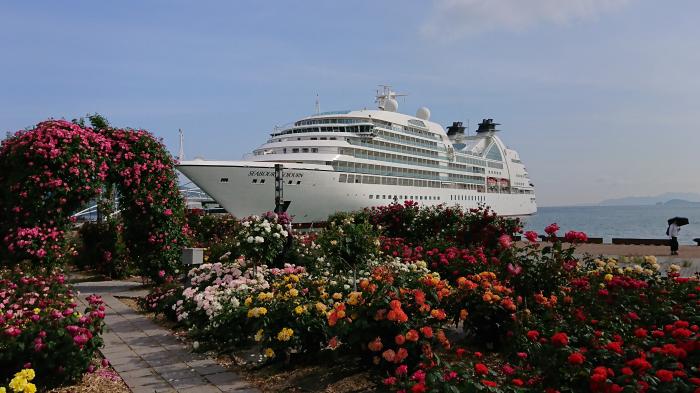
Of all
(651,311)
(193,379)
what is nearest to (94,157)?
(193,379)

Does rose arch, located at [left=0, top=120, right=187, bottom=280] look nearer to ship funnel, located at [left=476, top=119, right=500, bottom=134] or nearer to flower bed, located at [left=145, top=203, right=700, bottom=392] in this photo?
flower bed, located at [left=145, top=203, right=700, bottom=392]

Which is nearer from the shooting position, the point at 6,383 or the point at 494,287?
the point at 6,383

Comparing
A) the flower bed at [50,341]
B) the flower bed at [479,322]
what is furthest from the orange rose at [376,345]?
the flower bed at [50,341]

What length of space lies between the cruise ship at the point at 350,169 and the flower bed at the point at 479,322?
723 centimetres

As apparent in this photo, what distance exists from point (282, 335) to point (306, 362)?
1.70 feet

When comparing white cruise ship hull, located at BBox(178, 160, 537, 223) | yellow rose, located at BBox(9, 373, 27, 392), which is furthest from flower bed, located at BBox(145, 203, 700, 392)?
white cruise ship hull, located at BBox(178, 160, 537, 223)

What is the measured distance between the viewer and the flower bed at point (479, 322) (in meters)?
3.12

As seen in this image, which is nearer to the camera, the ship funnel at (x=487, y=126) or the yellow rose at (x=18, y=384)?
the yellow rose at (x=18, y=384)

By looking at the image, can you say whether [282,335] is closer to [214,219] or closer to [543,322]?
[543,322]

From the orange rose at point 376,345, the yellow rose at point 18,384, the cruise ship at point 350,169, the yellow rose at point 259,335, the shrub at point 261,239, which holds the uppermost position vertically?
the cruise ship at point 350,169

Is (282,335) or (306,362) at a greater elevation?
(282,335)

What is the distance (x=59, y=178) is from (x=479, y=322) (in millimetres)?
6750

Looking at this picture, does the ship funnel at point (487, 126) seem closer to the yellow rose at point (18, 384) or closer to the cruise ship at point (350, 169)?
the cruise ship at point (350, 169)

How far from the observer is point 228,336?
220 inches
